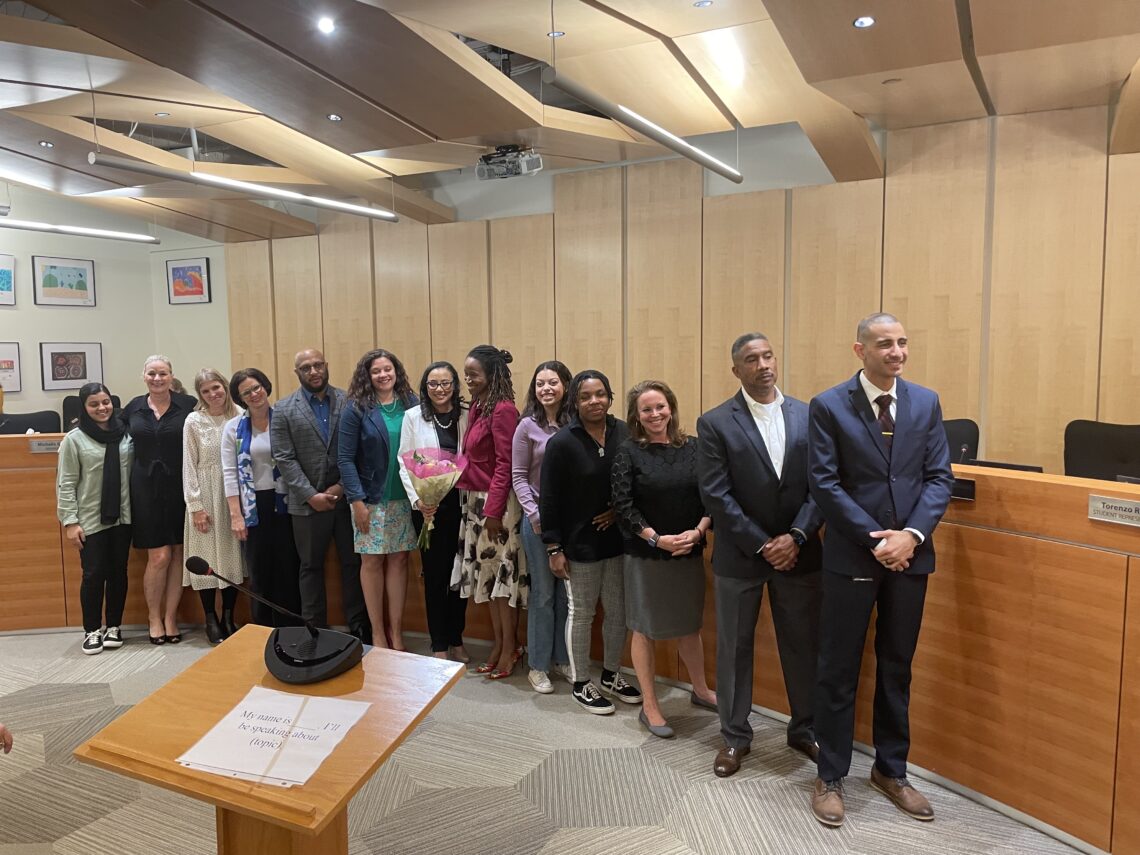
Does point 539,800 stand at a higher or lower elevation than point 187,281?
lower

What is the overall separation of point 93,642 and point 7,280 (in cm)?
626

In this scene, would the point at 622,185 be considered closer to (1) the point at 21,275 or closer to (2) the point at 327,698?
(2) the point at 327,698

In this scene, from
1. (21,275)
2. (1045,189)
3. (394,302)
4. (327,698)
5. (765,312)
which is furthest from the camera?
(21,275)

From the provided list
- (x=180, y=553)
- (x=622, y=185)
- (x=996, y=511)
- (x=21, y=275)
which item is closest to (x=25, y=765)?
(x=180, y=553)

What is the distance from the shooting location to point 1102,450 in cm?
435

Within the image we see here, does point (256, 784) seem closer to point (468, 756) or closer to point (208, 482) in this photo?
point (468, 756)

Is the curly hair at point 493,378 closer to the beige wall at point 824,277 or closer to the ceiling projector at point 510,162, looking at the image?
the ceiling projector at point 510,162

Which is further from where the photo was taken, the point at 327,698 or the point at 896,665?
the point at 896,665

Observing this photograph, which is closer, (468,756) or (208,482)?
(468,756)

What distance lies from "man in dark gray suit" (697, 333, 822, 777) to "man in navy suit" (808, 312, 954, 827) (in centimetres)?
21

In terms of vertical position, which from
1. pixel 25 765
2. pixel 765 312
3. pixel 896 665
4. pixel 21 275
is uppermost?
pixel 21 275

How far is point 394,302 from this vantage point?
26.4 feet

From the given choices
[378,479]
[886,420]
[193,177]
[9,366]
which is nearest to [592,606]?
[378,479]

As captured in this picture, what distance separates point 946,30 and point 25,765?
508 centimetres
